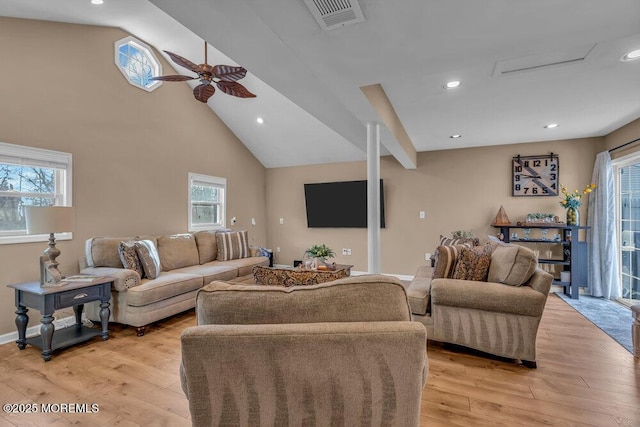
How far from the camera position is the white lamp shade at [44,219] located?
2.56 m

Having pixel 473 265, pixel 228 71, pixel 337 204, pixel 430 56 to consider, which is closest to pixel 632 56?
pixel 430 56

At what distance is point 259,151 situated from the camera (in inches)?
Result: 251

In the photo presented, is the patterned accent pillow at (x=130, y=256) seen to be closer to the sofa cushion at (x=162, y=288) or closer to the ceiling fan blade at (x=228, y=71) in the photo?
the sofa cushion at (x=162, y=288)

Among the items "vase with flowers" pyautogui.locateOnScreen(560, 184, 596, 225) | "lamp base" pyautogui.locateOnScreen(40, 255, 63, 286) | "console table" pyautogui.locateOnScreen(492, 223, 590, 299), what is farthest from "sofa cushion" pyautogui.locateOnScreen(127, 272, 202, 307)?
"vase with flowers" pyautogui.locateOnScreen(560, 184, 596, 225)

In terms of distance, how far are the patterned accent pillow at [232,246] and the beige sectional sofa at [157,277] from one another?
30cm

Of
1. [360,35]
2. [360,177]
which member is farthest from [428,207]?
[360,35]

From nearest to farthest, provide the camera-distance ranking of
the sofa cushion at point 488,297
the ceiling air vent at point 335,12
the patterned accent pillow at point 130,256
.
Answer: the ceiling air vent at point 335,12, the sofa cushion at point 488,297, the patterned accent pillow at point 130,256

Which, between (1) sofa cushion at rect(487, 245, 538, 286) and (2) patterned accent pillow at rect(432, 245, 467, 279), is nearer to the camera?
(1) sofa cushion at rect(487, 245, 538, 286)

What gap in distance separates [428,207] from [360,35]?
13.9 ft

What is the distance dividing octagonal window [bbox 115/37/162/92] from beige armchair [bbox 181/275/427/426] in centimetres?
406

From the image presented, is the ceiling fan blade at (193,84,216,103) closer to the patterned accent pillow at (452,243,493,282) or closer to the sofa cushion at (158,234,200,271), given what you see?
the sofa cushion at (158,234,200,271)

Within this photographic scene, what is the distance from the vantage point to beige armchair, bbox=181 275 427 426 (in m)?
1.10

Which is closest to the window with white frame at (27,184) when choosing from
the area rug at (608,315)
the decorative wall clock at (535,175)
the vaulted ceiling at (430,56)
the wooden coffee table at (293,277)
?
the vaulted ceiling at (430,56)

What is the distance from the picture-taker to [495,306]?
2.41m
